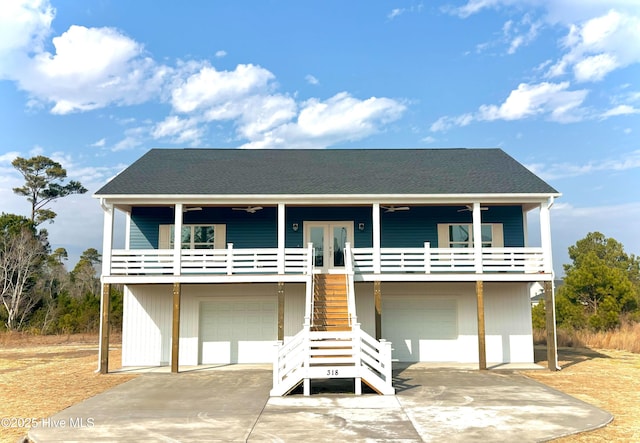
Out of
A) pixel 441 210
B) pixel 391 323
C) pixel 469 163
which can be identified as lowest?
pixel 391 323

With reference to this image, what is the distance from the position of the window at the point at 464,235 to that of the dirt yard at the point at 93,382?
16.1 feet

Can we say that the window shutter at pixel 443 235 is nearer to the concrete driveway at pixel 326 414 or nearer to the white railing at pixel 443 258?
the white railing at pixel 443 258

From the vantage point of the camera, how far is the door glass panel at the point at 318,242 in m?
20.5

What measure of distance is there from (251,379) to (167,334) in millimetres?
5398

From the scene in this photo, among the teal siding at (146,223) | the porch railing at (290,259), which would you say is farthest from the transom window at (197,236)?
the porch railing at (290,259)

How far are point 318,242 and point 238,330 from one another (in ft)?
14.8

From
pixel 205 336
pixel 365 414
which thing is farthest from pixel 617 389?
pixel 205 336

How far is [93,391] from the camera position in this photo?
14.0 m

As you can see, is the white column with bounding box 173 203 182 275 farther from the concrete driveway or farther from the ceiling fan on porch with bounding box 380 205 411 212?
the ceiling fan on porch with bounding box 380 205 411 212

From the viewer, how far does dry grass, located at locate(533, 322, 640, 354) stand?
2327 cm

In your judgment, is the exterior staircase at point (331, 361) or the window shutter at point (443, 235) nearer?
the exterior staircase at point (331, 361)

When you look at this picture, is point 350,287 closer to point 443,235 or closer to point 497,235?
point 443,235

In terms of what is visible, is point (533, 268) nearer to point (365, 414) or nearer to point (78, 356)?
point (365, 414)

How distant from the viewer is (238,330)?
65.4 ft
